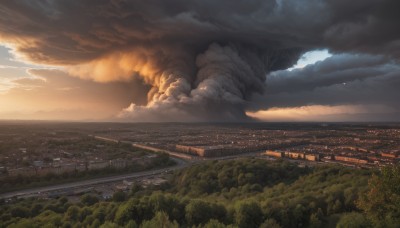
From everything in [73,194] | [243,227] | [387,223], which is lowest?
[73,194]

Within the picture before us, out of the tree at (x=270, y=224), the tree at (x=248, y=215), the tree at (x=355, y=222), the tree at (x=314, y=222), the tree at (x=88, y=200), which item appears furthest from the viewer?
the tree at (x=88, y=200)

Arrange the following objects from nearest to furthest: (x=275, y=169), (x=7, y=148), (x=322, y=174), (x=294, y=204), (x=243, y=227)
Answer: (x=243, y=227)
(x=294, y=204)
(x=322, y=174)
(x=275, y=169)
(x=7, y=148)

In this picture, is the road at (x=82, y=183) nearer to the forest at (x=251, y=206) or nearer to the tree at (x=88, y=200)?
the forest at (x=251, y=206)

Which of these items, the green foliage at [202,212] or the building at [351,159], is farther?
the building at [351,159]

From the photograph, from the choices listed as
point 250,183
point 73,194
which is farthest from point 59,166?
point 250,183

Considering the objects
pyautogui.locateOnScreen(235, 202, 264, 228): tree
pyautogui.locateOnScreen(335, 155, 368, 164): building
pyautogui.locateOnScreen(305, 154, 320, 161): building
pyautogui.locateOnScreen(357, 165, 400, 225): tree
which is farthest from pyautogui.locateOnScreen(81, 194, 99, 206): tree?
pyautogui.locateOnScreen(335, 155, 368, 164): building

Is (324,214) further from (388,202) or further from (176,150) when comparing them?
(176,150)

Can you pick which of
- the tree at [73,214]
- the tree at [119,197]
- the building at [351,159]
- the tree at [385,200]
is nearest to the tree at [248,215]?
the tree at [385,200]

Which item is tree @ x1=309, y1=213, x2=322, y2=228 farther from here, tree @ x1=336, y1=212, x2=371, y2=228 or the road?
the road
